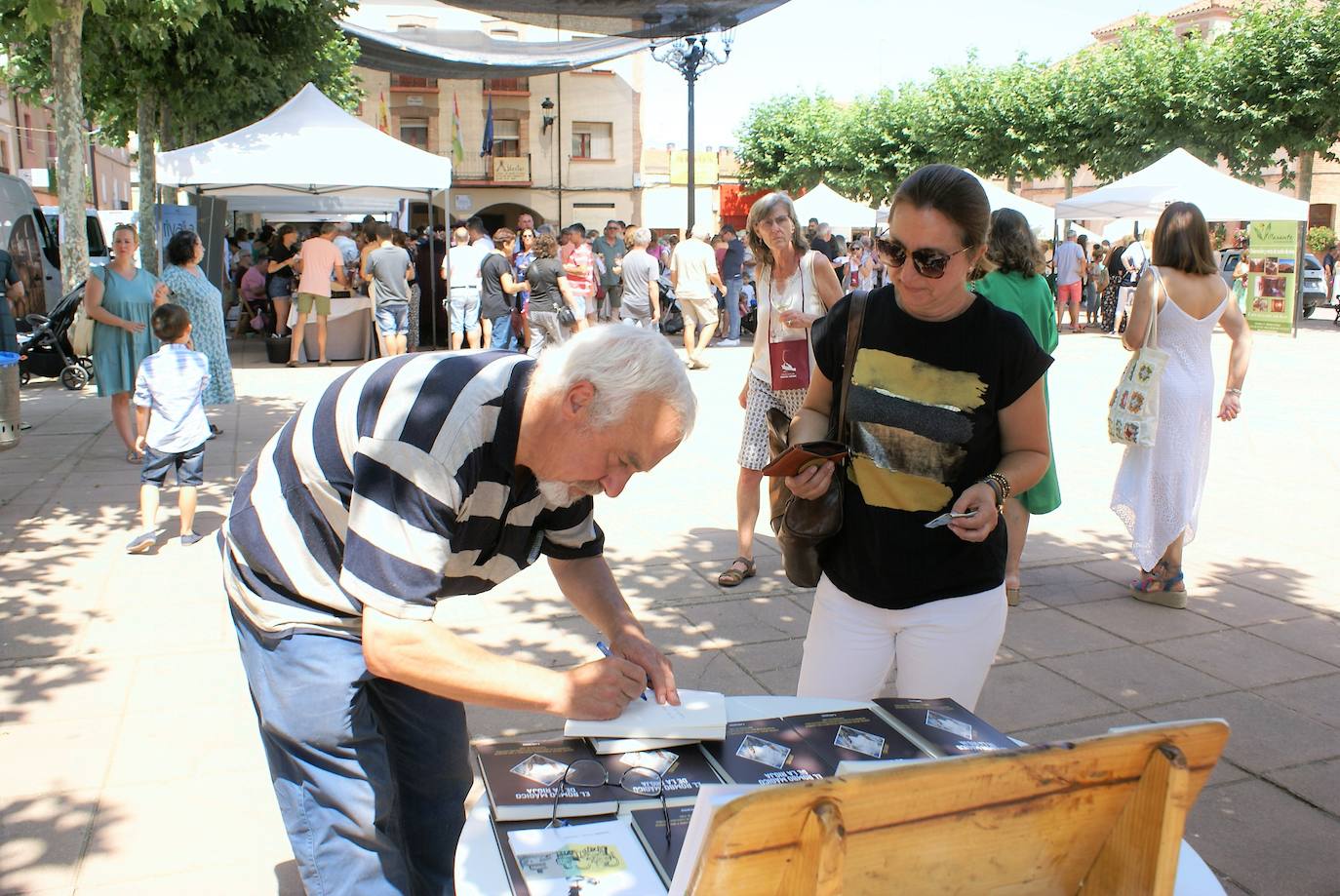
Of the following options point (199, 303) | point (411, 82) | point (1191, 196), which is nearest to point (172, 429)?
point (199, 303)

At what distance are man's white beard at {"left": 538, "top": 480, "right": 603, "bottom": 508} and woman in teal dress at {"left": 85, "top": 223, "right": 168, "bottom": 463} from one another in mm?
7178

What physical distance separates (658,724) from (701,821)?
28.5 inches

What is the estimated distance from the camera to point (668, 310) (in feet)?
57.1

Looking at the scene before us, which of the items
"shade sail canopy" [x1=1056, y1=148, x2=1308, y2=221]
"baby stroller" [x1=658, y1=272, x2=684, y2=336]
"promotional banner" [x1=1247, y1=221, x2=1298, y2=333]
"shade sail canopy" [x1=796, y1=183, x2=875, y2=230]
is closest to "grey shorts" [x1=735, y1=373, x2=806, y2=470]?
"baby stroller" [x1=658, y1=272, x2=684, y2=336]

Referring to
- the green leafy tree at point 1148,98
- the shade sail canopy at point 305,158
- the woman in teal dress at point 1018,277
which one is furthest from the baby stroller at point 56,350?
the green leafy tree at point 1148,98

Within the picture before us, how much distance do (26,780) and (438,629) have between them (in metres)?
2.50

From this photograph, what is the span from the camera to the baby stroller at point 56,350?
11805 millimetres

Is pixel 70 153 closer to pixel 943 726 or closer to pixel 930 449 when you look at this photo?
pixel 930 449

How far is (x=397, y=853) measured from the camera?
1.99 meters

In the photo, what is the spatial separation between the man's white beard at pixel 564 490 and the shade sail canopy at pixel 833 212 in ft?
66.9

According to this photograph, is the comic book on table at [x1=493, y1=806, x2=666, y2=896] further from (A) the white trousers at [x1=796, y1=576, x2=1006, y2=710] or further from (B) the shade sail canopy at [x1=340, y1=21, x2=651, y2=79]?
(B) the shade sail canopy at [x1=340, y1=21, x2=651, y2=79]

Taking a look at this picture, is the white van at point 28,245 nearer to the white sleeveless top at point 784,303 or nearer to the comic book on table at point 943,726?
the white sleeveless top at point 784,303

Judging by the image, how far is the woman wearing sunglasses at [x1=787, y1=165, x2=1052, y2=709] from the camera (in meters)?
2.44

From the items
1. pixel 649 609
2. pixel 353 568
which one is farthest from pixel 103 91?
pixel 353 568
